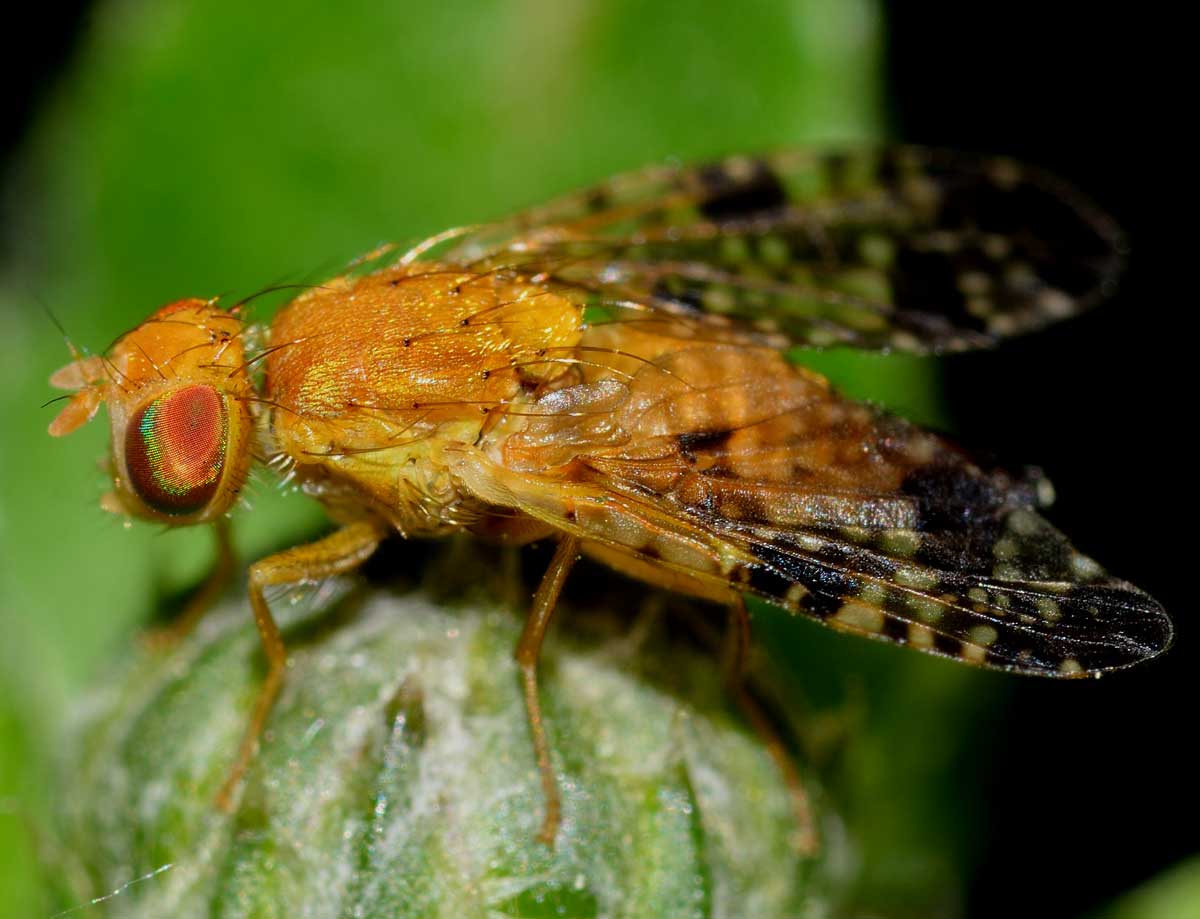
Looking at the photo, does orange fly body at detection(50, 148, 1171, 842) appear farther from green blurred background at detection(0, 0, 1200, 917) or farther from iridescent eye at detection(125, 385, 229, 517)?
green blurred background at detection(0, 0, 1200, 917)

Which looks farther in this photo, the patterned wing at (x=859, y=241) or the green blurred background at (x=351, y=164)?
the green blurred background at (x=351, y=164)

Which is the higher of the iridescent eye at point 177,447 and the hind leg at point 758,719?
the iridescent eye at point 177,447

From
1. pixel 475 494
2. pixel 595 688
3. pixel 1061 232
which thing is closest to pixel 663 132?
pixel 1061 232

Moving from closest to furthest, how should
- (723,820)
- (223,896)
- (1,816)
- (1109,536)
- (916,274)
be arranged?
1. (223,896)
2. (723,820)
3. (1,816)
4. (916,274)
5. (1109,536)

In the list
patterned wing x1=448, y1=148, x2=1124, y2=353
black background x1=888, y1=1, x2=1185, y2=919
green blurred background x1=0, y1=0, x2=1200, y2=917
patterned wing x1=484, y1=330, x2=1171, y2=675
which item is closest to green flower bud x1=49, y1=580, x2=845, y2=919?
patterned wing x1=484, y1=330, x2=1171, y2=675

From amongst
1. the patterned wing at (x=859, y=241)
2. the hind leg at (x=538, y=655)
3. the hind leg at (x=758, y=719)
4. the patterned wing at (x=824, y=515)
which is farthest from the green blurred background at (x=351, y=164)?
the hind leg at (x=538, y=655)

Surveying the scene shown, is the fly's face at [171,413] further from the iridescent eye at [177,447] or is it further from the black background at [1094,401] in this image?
the black background at [1094,401]

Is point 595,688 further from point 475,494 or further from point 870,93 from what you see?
point 870,93
